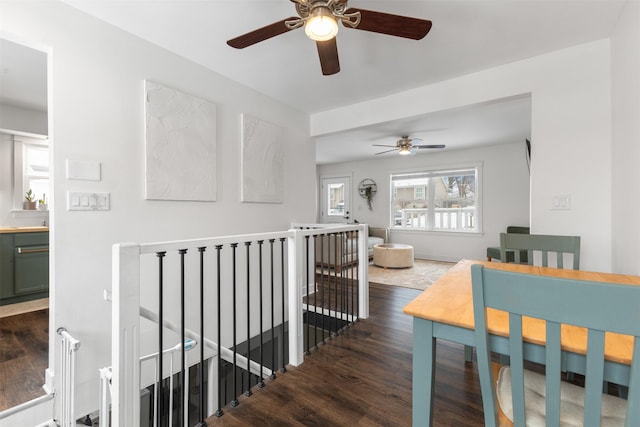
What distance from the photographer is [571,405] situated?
3.05ft

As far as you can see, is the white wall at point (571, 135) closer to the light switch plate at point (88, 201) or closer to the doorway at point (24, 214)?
the light switch plate at point (88, 201)

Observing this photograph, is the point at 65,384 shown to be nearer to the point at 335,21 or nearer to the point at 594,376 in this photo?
the point at 594,376

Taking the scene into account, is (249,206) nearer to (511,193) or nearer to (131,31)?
(131,31)

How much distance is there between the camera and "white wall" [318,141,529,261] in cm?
524

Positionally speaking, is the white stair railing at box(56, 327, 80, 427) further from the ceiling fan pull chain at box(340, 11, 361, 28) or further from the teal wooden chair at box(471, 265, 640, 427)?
the ceiling fan pull chain at box(340, 11, 361, 28)

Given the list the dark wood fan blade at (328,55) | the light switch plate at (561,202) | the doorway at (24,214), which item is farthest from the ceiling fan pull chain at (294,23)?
the light switch plate at (561,202)

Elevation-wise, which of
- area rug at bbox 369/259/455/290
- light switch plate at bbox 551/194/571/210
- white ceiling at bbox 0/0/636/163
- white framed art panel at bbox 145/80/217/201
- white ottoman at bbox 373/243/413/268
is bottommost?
area rug at bbox 369/259/455/290

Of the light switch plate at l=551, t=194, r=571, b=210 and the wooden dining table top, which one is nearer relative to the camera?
the wooden dining table top

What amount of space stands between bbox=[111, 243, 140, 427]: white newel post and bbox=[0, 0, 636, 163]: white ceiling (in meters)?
1.68

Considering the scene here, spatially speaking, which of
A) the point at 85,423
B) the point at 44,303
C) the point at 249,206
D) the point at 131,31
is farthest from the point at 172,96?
the point at 44,303

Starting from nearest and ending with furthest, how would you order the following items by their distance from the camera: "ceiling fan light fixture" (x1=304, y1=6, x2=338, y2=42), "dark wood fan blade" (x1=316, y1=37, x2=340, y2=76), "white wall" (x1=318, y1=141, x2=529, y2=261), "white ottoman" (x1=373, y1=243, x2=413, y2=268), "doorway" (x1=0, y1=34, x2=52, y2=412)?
1. "ceiling fan light fixture" (x1=304, y1=6, x2=338, y2=42)
2. "dark wood fan blade" (x1=316, y1=37, x2=340, y2=76)
3. "doorway" (x1=0, y1=34, x2=52, y2=412)
4. "white ottoman" (x1=373, y1=243, x2=413, y2=268)
5. "white wall" (x1=318, y1=141, x2=529, y2=261)

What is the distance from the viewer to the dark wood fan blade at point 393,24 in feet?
4.77

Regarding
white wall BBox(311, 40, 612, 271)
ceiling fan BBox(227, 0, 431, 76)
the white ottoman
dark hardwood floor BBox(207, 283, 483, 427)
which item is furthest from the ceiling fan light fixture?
the white ottoman

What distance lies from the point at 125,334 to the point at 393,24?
79.5 inches
